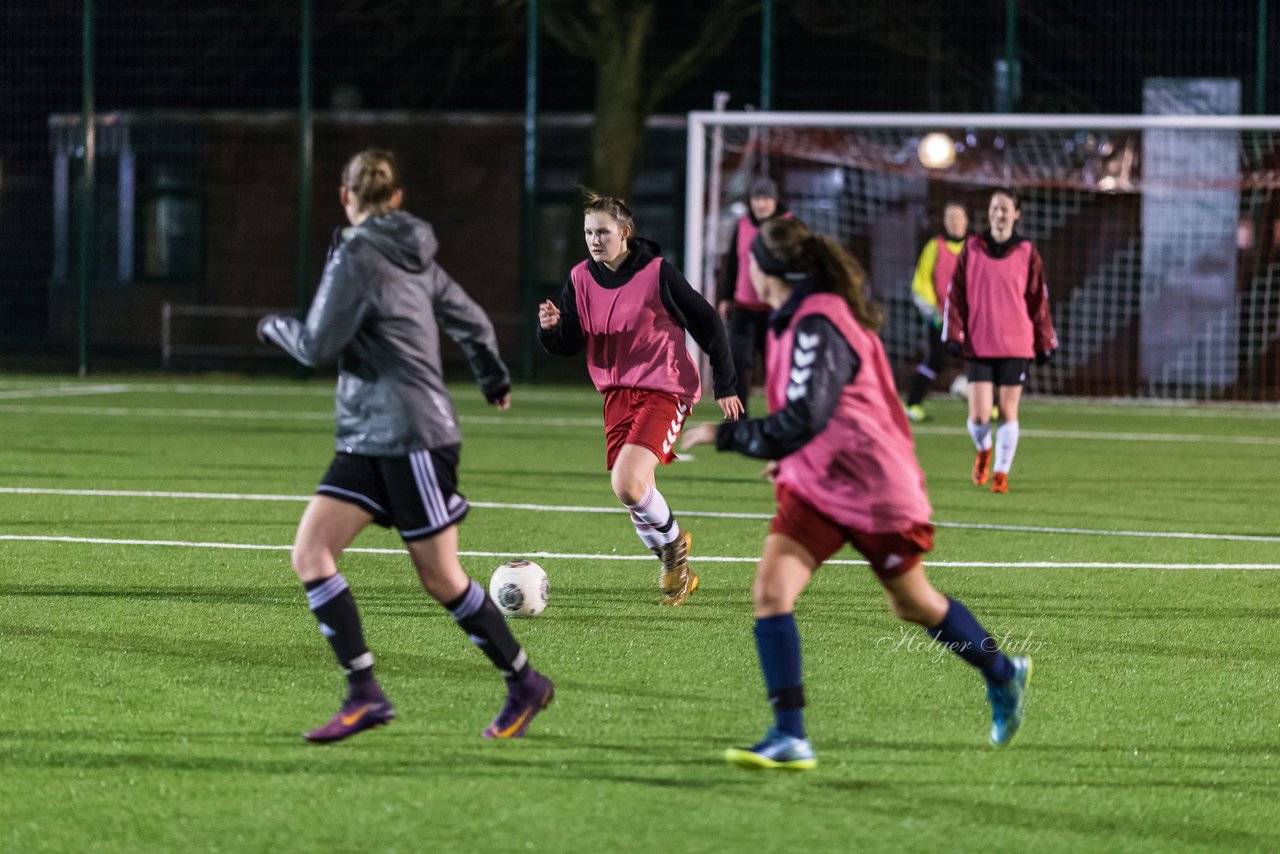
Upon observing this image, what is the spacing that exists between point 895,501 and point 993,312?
708 cm

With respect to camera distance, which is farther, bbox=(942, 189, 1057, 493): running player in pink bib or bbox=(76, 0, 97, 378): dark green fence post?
bbox=(76, 0, 97, 378): dark green fence post

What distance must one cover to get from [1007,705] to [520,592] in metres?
2.47

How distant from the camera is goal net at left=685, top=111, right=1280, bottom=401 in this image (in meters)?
20.6

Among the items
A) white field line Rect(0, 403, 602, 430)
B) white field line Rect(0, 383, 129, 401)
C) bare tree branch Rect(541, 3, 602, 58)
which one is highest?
bare tree branch Rect(541, 3, 602, 58)

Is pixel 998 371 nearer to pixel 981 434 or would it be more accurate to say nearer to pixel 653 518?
pixel 981 434

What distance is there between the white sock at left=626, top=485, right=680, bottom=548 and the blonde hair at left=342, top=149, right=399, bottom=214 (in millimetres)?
2684

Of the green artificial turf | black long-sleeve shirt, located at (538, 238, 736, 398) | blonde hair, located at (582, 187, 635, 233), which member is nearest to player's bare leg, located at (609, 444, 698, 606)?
→ the green artificial turf

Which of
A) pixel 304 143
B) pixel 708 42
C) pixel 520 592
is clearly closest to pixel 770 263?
pixel 520 592

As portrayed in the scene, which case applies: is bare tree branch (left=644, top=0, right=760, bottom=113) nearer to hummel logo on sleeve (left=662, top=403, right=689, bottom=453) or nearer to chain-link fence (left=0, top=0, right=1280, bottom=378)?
chain-link fence (left=0, top=0, right=1280, bottom=378)

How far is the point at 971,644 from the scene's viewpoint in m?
5.13

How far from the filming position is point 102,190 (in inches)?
1152

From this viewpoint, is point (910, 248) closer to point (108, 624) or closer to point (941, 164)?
point (941, 164)

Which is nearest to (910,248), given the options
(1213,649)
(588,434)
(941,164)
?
(941,164)

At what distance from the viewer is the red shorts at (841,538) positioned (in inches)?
193
